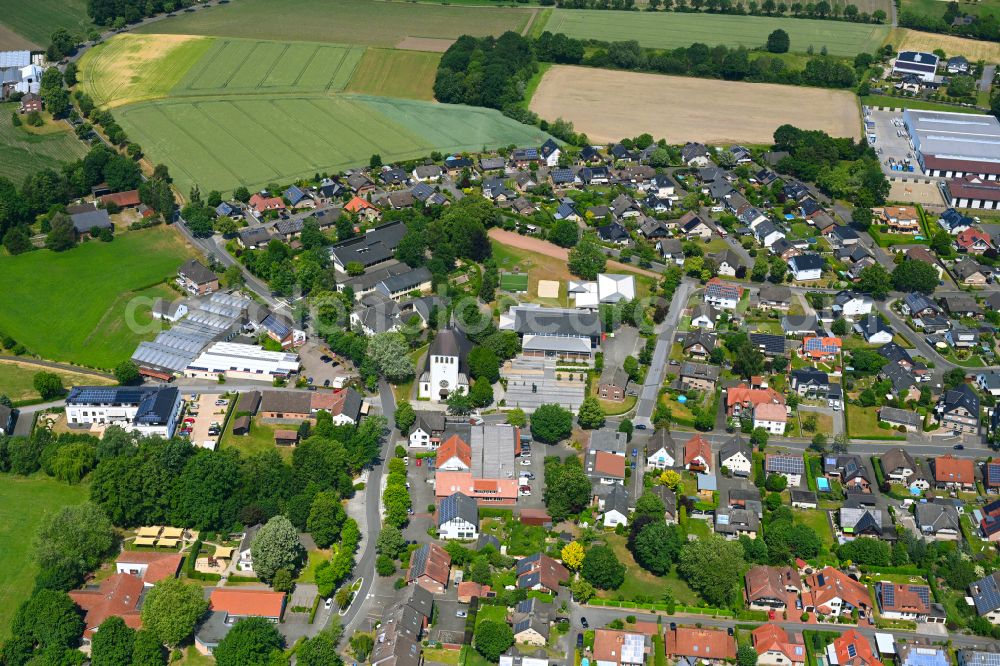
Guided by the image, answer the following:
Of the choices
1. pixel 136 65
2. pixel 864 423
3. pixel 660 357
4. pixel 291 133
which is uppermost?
pixel 136 65

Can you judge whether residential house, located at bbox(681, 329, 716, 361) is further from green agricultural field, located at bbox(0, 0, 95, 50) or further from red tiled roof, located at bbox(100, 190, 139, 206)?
green agricultural field, located at bbox(0, 0, 95, 50)

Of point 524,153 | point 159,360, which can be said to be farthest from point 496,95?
point 159,360

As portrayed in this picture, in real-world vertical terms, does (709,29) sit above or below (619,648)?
above

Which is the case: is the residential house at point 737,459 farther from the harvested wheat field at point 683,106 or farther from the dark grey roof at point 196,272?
the harvested wheat field at point 683,106

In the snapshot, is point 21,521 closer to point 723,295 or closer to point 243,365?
point 243,365

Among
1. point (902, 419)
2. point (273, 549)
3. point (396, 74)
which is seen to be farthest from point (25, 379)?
point (396, 74)

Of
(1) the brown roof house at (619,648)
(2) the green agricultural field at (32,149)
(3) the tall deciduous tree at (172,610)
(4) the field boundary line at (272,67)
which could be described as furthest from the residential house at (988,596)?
(4) the field boundary line at (272,67)
